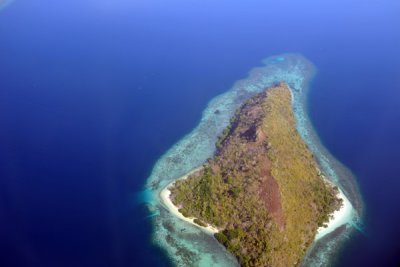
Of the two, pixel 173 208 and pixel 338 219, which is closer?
pixel 338 219

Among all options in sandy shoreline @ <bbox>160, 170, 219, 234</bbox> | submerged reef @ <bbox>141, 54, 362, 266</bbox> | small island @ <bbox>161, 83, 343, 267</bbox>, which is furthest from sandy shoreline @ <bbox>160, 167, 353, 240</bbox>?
submerged reef @ <bbox>141, 54, 362, 266</bbox>

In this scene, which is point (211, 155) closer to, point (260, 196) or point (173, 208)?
point (173, 208)

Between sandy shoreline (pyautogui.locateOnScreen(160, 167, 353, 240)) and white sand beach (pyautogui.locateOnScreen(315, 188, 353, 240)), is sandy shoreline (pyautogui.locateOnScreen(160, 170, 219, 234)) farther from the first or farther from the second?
white sand beach (pyautogui.locateOnScreen(315, 188, 353, 240))

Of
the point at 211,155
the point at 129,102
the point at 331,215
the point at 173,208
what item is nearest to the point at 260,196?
the point at 331,215

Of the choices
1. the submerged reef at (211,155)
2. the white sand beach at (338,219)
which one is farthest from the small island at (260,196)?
the submerged reef at (211,155)

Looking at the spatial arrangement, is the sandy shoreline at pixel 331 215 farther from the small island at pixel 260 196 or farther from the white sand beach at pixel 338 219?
the small island at pixel 260 196
